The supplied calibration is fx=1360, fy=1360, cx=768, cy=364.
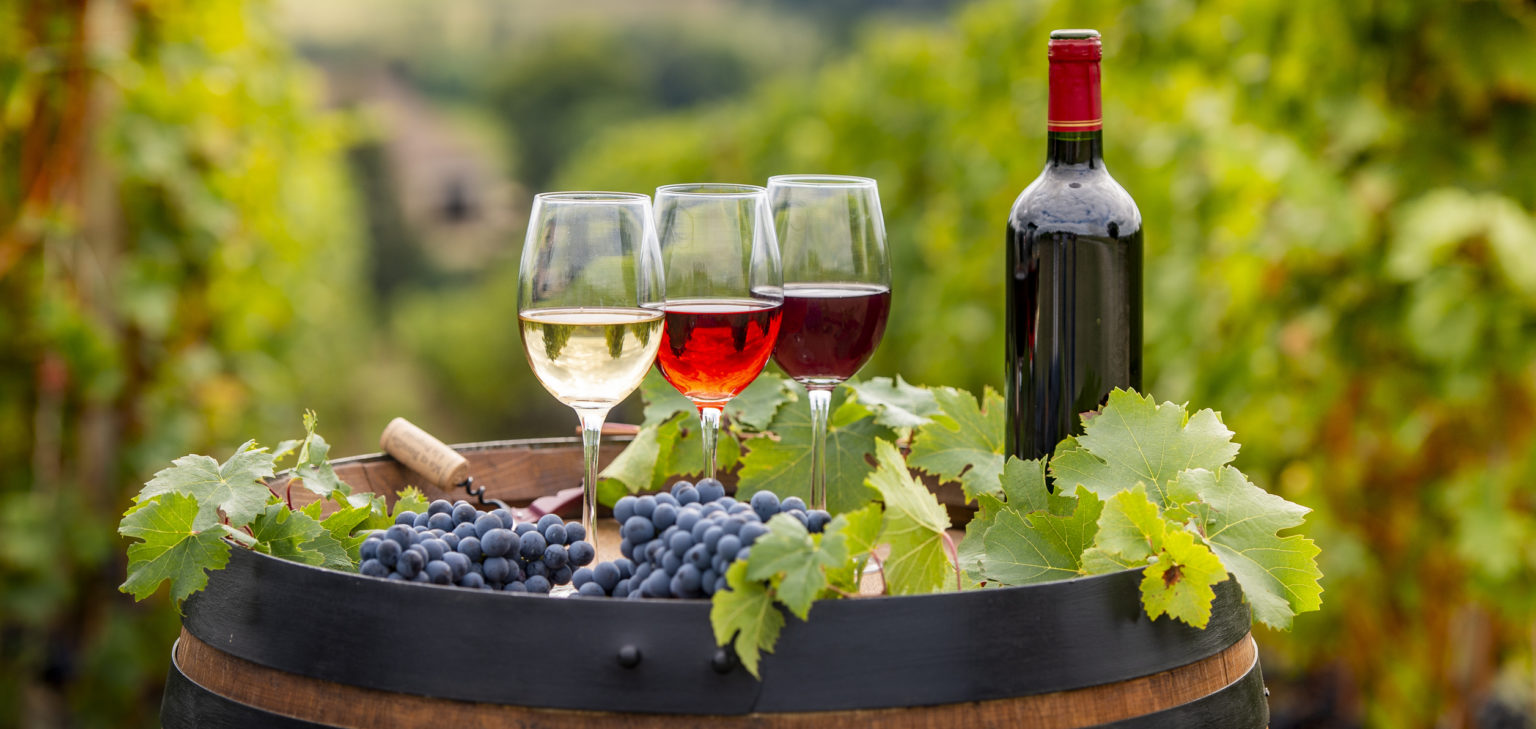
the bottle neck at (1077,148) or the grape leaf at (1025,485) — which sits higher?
the bottle neck at (1077,148)

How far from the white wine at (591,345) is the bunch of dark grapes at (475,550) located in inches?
6.5

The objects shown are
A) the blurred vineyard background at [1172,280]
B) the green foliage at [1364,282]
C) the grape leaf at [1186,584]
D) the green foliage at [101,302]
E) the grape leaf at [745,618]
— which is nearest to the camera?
the grape leaf at [745,618]

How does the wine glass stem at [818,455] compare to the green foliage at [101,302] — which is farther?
the green foliage at [101,302]

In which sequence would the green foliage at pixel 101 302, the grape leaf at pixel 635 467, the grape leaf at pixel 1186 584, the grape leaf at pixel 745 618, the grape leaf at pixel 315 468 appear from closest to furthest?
the grape leaf at pixel 745 618 → the grape leaf at pixel 1186 584 → the grape leaf at pixel 315 468 → the grape leaf at pixel 635 467 → the green foliage at pixel 101 302

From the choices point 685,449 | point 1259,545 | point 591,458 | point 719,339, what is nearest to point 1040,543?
point 1259,545

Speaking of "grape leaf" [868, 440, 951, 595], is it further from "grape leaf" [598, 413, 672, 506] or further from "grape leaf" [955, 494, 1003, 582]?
"grape leaf" [598, 413, 672, 506]

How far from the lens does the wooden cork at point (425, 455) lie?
1.75 metres

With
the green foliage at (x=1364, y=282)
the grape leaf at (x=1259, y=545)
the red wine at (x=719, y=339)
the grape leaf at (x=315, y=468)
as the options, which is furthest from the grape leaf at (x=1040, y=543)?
the green foliage at (x=1364, y=282)

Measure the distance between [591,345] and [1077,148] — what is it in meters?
0.59

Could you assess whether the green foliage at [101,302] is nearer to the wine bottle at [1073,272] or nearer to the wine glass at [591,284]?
the wine glass at [591,284]

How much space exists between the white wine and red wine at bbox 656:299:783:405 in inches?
1.7

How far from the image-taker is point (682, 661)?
1.08 meters

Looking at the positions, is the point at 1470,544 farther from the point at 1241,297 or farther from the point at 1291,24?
the point at 1291,24

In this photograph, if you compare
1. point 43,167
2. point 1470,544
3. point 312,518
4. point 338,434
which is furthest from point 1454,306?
point 338,434
